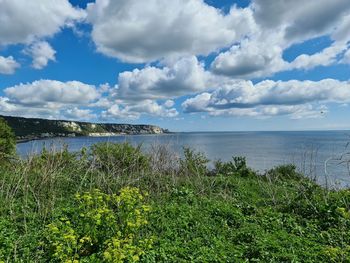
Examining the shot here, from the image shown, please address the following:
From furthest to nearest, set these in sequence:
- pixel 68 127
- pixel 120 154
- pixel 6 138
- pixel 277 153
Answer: pixel 68 127, pixel 277 153, pixel 6 138, pixel 120 154

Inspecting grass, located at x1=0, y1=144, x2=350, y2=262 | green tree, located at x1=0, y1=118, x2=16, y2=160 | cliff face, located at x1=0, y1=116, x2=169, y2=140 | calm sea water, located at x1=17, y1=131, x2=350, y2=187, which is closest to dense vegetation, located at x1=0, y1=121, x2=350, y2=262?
grass, located at x1=0, y1=144, x2=350, y2=262

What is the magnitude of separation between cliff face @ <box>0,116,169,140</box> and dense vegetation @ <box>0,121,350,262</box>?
88.1 metres

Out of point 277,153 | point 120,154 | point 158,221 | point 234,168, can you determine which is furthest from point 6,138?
point 277,153

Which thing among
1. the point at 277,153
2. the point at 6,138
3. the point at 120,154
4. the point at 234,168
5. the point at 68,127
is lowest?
Answer: the point at 277,153

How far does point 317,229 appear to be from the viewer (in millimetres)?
7980

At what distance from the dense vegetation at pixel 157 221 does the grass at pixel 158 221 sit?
2 cm

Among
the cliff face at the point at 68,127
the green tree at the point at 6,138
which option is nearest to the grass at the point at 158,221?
the green tree at the point at 6,138

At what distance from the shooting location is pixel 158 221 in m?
7.46

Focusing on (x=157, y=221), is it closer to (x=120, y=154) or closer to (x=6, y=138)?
(x=120, y=154)

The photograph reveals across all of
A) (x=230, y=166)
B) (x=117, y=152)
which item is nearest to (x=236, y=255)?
(x=117, y=152)

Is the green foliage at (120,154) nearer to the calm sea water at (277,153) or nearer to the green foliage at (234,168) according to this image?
the calm sea water at (277,153)

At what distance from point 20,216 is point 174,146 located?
24.5 ft

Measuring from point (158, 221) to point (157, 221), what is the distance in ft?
0.15

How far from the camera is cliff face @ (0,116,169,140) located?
98.7 metres
